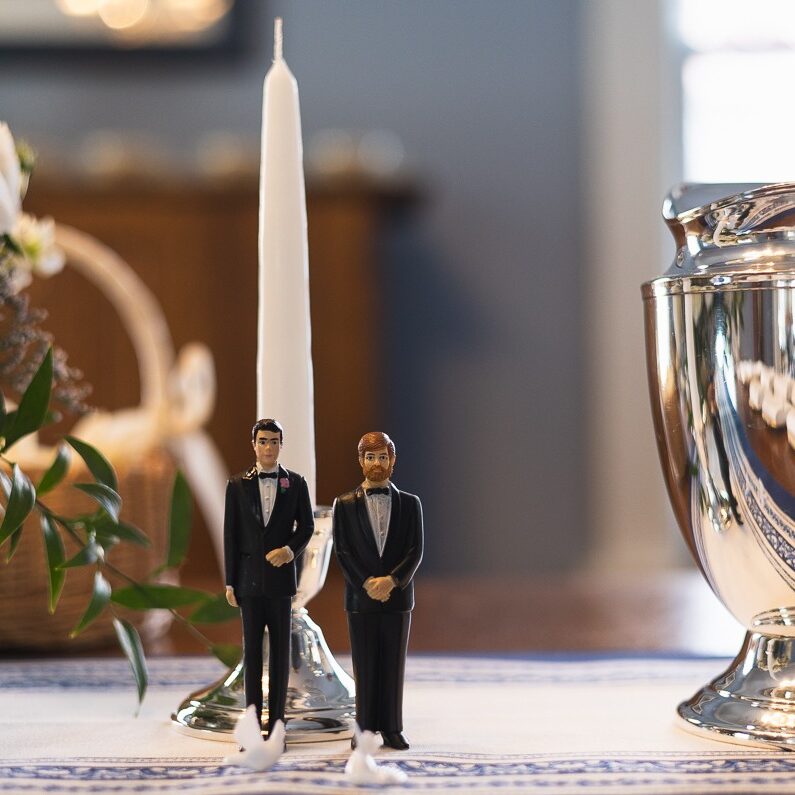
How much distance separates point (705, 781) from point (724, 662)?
9.6 inches

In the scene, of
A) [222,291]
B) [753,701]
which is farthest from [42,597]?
[222,291]

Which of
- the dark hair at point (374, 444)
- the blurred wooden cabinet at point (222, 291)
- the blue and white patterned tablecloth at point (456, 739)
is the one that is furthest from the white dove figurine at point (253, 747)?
the blurred wooden cabinet at point (222, 291)

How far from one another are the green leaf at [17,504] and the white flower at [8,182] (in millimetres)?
130

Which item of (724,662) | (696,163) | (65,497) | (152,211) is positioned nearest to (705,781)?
(724,662)

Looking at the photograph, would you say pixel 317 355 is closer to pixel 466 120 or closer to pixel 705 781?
pixel 466 120

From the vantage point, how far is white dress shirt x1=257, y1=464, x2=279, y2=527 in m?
0.42

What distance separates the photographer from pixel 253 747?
Result: 1.30 ft

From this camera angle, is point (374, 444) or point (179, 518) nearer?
point (374, 444)

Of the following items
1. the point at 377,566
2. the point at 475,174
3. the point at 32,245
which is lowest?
the point at 377,566

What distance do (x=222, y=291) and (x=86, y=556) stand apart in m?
1.44

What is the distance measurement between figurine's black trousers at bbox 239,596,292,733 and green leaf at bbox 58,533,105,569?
0.09 m

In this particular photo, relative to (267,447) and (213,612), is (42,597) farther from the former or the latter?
(267,447)

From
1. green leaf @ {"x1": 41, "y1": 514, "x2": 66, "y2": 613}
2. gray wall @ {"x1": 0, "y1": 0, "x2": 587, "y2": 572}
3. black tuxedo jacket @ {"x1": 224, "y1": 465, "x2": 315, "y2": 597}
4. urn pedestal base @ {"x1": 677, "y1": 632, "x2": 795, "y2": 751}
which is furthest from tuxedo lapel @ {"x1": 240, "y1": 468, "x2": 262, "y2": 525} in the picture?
gray wall @ {"x1": 0, "y1": 0, "x2": 587, "y2": 572}

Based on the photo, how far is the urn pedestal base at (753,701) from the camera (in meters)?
0.44
